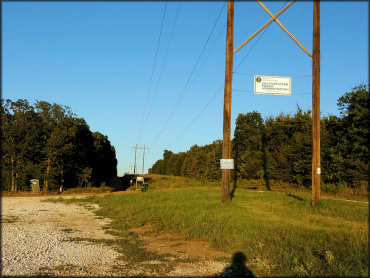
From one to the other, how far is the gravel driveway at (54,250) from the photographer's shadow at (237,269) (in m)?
2.18

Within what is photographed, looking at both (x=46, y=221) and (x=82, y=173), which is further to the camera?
(x=82, y=173)

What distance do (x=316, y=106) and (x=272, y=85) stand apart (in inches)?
84.6

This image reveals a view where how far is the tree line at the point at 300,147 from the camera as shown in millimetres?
19641

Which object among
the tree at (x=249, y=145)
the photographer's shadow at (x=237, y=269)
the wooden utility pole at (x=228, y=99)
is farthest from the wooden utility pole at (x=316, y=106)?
the tree at (x=249, y=145)

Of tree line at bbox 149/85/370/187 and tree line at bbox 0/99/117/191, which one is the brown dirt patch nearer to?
tree line at bbox 149/85/370/187

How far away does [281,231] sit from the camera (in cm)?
852

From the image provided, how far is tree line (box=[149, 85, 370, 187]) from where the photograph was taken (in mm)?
19641

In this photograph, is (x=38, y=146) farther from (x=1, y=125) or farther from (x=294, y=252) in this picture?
(x=294, y=252)

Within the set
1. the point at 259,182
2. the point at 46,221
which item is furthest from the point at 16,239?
the point at 259,182

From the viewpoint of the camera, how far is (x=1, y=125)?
27.9 meters

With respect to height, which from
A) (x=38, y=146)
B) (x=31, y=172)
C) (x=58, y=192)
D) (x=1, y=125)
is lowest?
(x=58, y=192)

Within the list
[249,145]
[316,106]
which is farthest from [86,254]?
[249,145]

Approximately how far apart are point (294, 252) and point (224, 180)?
7.71 m

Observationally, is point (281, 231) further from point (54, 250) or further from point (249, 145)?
A: point (249, 145)
